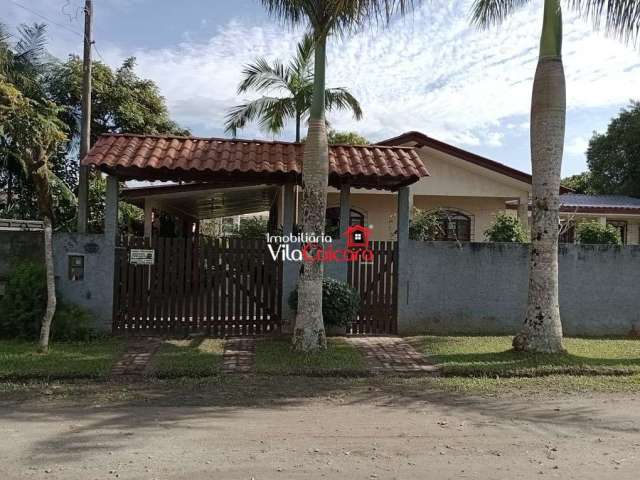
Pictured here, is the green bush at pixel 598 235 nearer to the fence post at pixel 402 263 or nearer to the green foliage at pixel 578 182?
the fence post at pixel 402 263

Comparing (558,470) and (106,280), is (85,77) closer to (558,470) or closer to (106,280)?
(106,280)

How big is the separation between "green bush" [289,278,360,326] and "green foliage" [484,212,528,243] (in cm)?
332

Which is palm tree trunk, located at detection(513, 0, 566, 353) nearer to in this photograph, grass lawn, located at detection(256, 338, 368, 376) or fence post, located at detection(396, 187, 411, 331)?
fence post, located at detection(396, 187, 411, 331)

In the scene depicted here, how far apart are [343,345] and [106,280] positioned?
154 inches

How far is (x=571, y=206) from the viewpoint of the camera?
1809cm

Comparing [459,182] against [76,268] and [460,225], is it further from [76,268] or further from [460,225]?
[76,268]

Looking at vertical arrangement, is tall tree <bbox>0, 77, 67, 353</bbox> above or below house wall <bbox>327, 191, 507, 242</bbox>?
above

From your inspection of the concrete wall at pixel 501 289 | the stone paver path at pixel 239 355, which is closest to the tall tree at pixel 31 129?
the stone paver path at pixel 239 355

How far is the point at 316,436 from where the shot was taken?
4754 mm

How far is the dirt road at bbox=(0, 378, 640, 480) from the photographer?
13.1 feet

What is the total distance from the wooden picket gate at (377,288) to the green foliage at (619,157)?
24.3 m

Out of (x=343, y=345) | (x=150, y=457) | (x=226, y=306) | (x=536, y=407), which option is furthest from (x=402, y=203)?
(x=150, y=457)

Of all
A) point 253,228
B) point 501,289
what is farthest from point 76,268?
point 253,228

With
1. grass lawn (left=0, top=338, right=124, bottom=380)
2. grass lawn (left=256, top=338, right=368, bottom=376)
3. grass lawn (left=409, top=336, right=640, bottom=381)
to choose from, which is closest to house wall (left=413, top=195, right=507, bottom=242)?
grass lawn (left=409, top=336, right=640, bottom=381)
